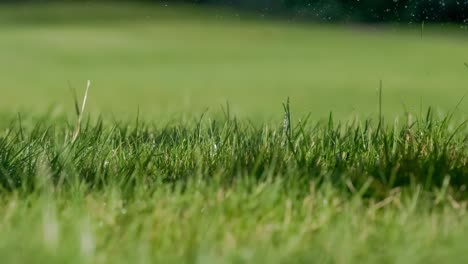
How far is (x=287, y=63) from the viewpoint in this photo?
16.8m

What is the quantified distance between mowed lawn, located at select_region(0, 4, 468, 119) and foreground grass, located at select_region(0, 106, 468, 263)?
3.71 metres

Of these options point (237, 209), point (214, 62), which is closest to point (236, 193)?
point (237, 209)

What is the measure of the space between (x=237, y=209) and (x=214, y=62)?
51.1 ft

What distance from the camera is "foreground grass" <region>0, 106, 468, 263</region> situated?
1506mm

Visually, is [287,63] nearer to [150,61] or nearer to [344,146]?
[150,61]

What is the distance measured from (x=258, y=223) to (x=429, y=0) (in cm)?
170

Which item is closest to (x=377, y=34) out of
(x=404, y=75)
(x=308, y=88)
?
(x=404, y=75)

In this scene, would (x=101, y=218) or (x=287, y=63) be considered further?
(x=287, y=63)

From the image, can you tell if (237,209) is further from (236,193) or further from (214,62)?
(214,62)

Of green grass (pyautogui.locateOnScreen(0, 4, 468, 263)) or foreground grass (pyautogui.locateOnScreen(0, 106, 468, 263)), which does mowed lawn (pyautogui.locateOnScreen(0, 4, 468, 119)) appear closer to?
green grass (pyautogui.locateOnScreen(0, 4, 468, 263))

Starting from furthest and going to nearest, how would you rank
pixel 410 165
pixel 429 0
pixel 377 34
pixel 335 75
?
pixel 377 34
pixel 335 75
pixel 429 0
pixel 410 165

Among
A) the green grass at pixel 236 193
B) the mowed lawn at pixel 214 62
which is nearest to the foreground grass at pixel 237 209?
the green grass at pixel 236 193

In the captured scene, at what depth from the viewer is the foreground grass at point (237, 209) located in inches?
59.3

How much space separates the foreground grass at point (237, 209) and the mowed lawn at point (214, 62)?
3714 mm
